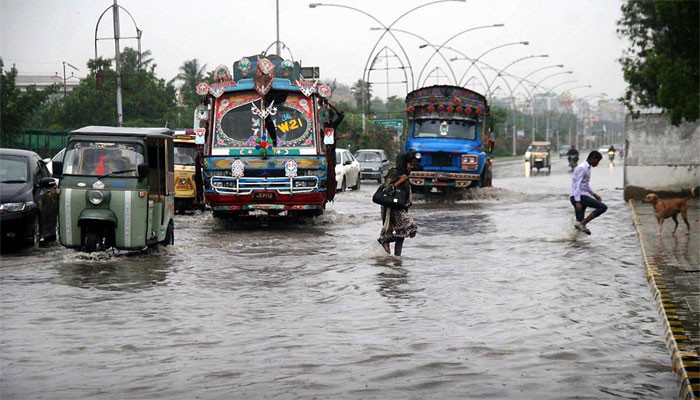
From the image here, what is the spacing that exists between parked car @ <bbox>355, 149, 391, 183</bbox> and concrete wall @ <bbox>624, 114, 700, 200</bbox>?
1788 centimetres

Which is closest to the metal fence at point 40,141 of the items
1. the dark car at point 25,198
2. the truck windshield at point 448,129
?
the truck windshield at point 448,129

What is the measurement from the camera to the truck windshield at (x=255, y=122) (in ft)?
67.8

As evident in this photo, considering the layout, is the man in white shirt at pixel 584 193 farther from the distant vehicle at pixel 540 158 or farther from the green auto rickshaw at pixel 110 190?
the distant vehicle at pixel 540 158

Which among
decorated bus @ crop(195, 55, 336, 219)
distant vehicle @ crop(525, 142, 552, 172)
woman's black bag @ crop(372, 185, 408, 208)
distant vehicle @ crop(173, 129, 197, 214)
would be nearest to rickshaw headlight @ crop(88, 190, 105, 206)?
woman's black bag @ crop(372, 185, 408, 208)

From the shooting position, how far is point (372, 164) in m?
45.4

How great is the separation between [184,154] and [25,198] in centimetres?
1011

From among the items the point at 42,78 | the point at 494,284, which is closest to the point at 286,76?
the point at 494,284

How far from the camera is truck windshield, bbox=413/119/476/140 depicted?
106 ft

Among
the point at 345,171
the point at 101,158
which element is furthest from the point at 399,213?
the point at 345,171

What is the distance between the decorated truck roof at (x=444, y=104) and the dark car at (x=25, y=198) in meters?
16.7

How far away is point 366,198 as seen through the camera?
33.0 metres

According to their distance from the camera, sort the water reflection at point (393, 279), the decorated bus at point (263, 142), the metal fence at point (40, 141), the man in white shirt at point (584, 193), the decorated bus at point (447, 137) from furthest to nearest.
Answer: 1. the metal fence at point (40, 141)
2. the decorated bus at point (447, 137)
3. the decorated bus at point (263, 142)
4. the man in white shirt at point (584, 193)
5. the water reflection at point (393, 279)

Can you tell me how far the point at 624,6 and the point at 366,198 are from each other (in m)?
10.9

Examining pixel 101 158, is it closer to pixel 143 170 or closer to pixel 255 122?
pixel 143 170
